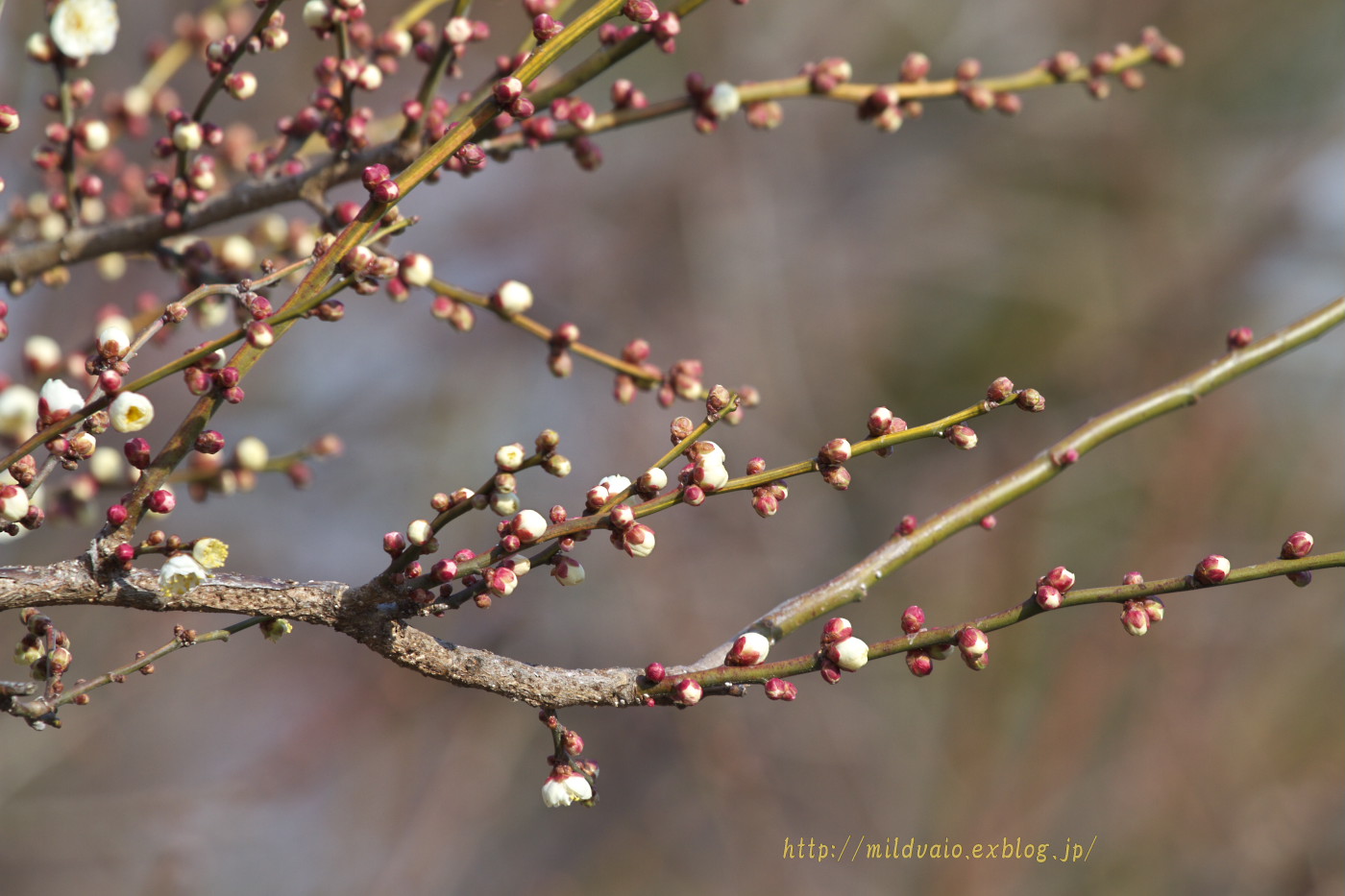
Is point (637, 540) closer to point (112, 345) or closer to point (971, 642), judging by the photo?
point (971, 642)

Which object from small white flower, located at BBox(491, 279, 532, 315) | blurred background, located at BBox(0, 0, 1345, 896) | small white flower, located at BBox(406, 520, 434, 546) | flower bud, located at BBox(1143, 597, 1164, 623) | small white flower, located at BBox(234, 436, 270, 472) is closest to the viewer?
small white flower, located at BBox(406, 520, 434, 546)

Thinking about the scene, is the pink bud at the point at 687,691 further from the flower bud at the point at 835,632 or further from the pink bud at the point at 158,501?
the pink bud at the point at 158,501

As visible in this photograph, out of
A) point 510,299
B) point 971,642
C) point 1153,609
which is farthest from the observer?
point 510,299

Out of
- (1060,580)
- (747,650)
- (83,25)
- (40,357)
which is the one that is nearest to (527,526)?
(747,650)

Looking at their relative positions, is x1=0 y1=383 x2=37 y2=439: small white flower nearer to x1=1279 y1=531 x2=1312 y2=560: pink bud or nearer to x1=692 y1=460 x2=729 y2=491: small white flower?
x1=692 y1=460 x2=729 y2=491: small white flower

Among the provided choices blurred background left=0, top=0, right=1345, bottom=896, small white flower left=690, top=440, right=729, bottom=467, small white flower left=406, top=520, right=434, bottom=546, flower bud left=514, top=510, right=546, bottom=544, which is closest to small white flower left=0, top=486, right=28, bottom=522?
small white flower left=406, top=520, right=434, bottom=546

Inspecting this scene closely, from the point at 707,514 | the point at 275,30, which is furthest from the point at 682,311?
the point at 275,30

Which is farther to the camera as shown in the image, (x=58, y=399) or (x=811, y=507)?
(x=811, y=507)

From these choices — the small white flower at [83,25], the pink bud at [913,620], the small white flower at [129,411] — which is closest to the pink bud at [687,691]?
the pink bud at [913,620]

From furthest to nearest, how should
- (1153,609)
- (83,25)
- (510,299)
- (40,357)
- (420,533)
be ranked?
(40,357), (510,299), (83,25), (1153,609), (420,533)
